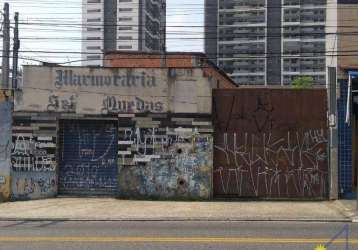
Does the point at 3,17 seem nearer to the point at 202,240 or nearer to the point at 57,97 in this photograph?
the point at 57,97

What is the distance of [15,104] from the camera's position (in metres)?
19.3

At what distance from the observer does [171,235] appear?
11609 millimetres

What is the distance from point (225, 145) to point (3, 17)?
56.2ft

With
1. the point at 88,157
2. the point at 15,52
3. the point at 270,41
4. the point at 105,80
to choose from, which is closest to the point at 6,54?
the point at 15,52

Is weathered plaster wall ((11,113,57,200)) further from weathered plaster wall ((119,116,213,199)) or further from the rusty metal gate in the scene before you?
the rusty metal gate

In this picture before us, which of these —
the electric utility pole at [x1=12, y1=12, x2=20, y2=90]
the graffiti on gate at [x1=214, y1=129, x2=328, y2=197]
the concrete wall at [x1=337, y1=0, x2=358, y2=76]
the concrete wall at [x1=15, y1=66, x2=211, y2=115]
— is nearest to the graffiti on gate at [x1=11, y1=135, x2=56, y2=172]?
the concrete wall at [x1=15, y1=66, x2=211, y2=115]

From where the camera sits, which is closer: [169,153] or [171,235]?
[171,235]

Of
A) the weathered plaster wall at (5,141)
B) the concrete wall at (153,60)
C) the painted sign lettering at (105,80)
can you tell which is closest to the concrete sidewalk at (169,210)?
the weathered plaster wall at (5,141)

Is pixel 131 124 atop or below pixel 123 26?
below

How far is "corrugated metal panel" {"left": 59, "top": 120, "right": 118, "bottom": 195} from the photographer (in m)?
19.4

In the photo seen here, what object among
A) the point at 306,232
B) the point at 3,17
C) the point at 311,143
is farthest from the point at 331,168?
the point at 3,17

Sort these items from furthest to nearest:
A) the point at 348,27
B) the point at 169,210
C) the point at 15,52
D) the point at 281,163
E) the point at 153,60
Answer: the point at 15,52, the point at 153,60, the point at 348,27, the point at 281,163, the point at 169,210

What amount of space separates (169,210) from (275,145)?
4.47 metres

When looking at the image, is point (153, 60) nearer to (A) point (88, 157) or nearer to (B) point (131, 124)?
(B) point (131, 124)
